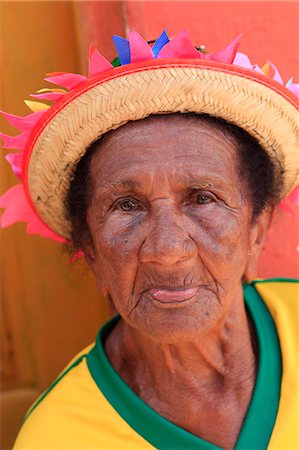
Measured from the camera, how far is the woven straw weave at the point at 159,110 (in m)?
2.11

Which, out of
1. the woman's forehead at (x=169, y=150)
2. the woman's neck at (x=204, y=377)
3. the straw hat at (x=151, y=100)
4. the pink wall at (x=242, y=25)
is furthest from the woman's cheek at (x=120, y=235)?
the pink wall at (x=242, y=25)

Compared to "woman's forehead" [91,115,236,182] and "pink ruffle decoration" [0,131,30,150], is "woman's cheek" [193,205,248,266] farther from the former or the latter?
"pink ruffle decoration" [0,131,30,150]

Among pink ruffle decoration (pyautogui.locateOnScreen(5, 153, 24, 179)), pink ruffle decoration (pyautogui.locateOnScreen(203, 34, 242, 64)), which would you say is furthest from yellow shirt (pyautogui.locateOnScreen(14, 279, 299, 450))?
pink ruffle decoration (pyautogui.locateOnScreen(203, 34, 242, 64))

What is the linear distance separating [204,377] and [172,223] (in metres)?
0.64

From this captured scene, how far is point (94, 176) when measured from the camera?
2299mm

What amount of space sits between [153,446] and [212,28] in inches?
66.1

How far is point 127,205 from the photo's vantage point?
87.5 inches

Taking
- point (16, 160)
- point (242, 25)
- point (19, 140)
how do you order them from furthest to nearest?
point (242, 25), point (16, 160), point (19, 140)

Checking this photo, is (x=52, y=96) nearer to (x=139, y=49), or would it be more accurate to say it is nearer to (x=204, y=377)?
(x=139, y=49)

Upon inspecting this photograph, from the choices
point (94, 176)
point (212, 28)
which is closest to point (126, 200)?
point (94, 176)

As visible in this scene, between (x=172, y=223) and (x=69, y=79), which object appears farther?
(x=69, y=79)

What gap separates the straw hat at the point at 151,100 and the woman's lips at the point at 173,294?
530mm

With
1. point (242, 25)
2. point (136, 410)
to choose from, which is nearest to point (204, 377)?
point (136, 410)

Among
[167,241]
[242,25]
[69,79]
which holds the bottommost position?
[167,241]
